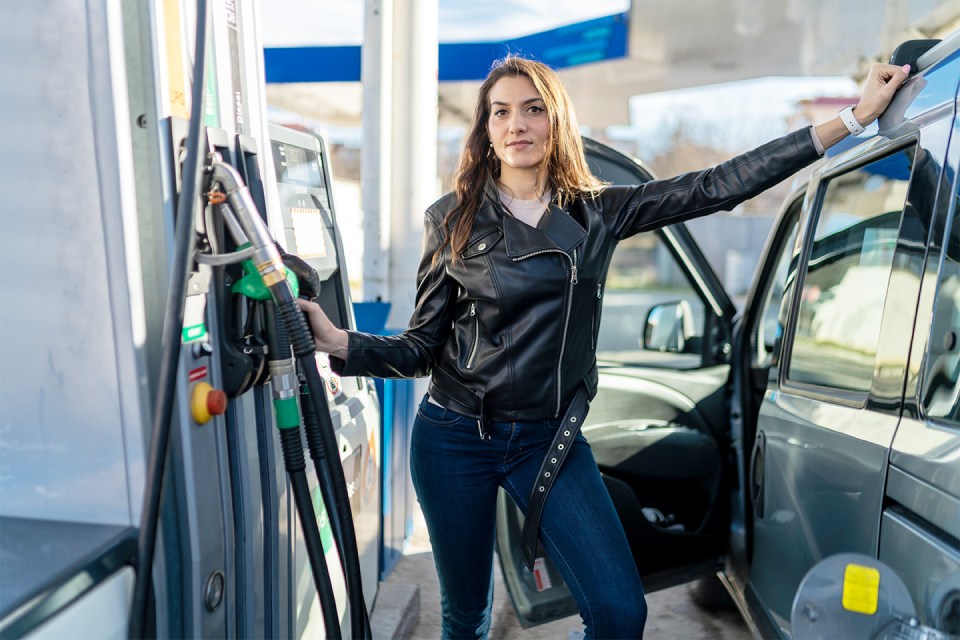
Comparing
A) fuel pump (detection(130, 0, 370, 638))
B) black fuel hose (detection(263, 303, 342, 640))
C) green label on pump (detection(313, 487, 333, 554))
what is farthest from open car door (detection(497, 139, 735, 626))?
black fuel hose (detection(263, 303, 342, 640))

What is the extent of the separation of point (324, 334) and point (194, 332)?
55 cm

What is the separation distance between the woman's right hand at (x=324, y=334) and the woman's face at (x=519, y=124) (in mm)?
641

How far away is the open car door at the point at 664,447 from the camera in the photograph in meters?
3.07

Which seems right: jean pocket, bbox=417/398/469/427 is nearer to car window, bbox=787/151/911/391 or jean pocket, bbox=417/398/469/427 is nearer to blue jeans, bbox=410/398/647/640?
blue jeans, bbox=410/398/647/640

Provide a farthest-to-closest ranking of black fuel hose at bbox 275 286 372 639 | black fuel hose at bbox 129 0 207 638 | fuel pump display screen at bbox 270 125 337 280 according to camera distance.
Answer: fuel pump display screen at bbox 270 125 337 280 < black fuel hose at bbox 275 286 372 639 < black fuel hose at bbox 129 0 207 638

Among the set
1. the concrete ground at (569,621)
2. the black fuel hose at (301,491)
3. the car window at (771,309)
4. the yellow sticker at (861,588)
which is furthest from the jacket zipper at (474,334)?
the concrete ground at (569,621)

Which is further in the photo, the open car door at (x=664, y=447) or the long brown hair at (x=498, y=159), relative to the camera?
the open car door at (x=664, y=447)

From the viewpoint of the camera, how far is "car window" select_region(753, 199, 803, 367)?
325 centimetres

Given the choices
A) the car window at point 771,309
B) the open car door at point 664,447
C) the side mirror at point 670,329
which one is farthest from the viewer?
the side mirror at point 670,329

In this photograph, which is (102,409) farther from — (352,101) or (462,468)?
(352,101)

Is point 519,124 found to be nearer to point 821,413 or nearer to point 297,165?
point 297,165

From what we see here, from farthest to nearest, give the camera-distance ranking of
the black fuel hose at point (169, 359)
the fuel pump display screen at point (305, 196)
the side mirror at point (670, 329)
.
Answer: the side mirror at point (670, 329)
the fuel pump display screen at point (305, 196)
the black fuel hose at point (169, 359)

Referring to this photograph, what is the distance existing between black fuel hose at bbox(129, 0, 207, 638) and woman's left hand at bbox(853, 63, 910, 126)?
160cm

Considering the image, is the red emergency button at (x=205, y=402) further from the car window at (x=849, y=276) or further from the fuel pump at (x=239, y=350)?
the car window at (x=849, y=276)
